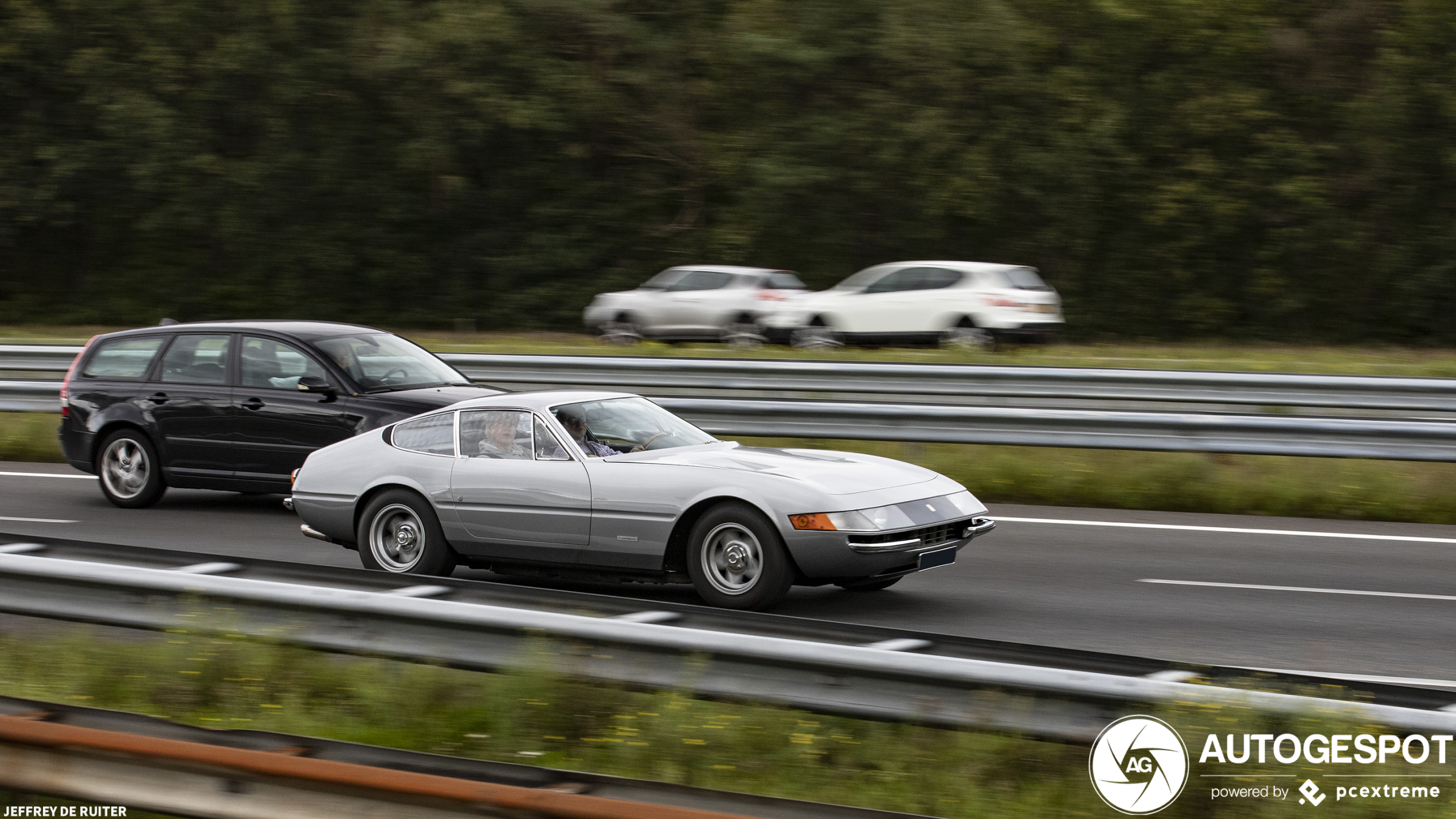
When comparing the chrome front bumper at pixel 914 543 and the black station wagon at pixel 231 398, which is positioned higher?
the black station wagon at pixel 231 398

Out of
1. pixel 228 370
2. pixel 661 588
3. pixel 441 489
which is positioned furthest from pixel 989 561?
pixel 228 370

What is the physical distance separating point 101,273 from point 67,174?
100 inches

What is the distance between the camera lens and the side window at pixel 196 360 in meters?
12.1

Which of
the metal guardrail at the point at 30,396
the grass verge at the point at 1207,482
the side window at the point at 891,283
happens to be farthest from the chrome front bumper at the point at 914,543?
the side window at the point at 891,283

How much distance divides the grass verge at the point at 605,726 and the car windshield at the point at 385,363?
547cm

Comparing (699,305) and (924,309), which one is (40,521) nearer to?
(924,309)

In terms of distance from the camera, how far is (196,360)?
1220cm

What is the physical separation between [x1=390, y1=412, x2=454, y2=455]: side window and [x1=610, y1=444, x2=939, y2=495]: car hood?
1158mm

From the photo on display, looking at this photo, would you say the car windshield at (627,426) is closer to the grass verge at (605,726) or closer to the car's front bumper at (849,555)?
the car's front bumper at (849,555)

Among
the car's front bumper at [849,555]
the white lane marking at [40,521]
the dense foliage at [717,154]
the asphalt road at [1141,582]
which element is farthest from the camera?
the dense foliage at [717,154]

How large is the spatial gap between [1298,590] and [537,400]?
4.75 meters

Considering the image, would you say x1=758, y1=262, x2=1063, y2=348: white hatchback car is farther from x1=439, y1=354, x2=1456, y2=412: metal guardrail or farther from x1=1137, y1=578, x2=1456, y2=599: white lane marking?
x1=1137, y1=578, x2=1456, y2=599: white lane marking

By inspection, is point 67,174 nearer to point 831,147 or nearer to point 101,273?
point 101,273

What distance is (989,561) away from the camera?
9844 millimetres
